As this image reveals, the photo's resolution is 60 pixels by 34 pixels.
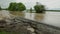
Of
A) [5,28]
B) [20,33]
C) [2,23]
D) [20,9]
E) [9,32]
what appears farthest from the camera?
[20,9]

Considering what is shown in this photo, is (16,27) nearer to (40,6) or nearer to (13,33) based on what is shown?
(13,33)

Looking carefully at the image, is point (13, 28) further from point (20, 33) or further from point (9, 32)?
point (20, 33)

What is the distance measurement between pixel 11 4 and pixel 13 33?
31601 mm

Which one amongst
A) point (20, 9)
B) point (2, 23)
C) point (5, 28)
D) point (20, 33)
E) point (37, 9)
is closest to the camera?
point (20, 33)

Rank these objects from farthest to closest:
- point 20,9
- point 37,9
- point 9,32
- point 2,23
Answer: point 20,9 < point 37,9 < point 2,23 < point 9,32

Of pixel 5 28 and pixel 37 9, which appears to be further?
pixel 37 9

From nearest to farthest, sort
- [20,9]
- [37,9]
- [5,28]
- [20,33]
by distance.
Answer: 1. [20,33]
2. [5,28]
3. [37,9]
4. [20,9]

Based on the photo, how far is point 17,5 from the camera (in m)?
39.3

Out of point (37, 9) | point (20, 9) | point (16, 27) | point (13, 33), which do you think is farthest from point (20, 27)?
point (20, 9)

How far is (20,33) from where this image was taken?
28.9 ft

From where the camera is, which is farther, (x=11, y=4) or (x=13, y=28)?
(x=11, y=4)

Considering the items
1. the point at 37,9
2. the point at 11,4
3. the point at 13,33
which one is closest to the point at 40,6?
the point at 37,9

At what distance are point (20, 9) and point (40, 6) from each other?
6914mm

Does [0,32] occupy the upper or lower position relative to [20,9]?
upper
